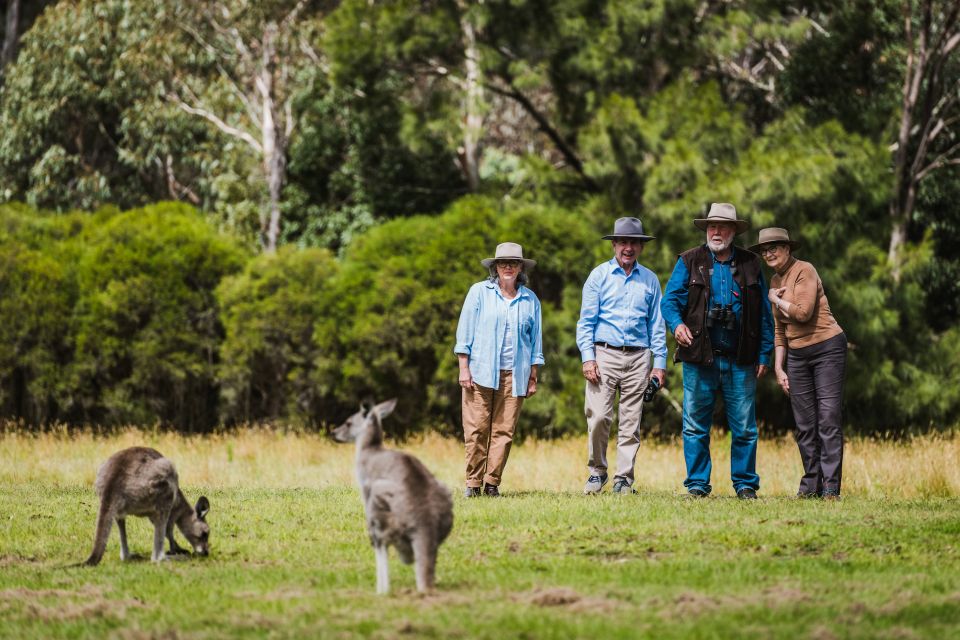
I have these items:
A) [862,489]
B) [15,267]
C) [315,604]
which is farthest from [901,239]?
[315,604]

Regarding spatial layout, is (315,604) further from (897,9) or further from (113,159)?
(113,159)

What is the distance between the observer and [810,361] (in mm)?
11094

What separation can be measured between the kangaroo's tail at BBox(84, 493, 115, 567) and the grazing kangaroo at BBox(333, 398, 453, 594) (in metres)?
1.99

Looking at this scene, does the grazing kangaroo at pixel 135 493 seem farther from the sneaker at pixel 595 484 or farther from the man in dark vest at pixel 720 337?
the man in dark vest at pixel 720 337

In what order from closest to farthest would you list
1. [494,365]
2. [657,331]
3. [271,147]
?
[494,365] < [657,331] < [271,147]

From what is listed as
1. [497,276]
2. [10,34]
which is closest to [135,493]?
[497,276]

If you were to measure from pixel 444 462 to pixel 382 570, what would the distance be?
9952mm

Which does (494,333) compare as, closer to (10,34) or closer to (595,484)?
(595,484)

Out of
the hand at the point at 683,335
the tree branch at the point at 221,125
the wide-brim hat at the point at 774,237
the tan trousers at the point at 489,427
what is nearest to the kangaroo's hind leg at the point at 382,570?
the tan trousers at the point at 489,427

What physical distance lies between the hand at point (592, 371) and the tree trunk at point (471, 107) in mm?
12457

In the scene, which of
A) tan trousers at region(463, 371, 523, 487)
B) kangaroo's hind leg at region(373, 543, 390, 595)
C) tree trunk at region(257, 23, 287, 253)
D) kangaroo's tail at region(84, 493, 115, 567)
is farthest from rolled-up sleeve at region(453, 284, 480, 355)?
tree trunk at region(257, 23, 287, 253)

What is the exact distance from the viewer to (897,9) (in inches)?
938

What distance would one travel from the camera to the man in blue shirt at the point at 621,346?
37.4 feet

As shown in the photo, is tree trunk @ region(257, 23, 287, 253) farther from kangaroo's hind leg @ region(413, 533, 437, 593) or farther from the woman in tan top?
kangaroo's hind leg @ region(413, 533, 437, 593)
